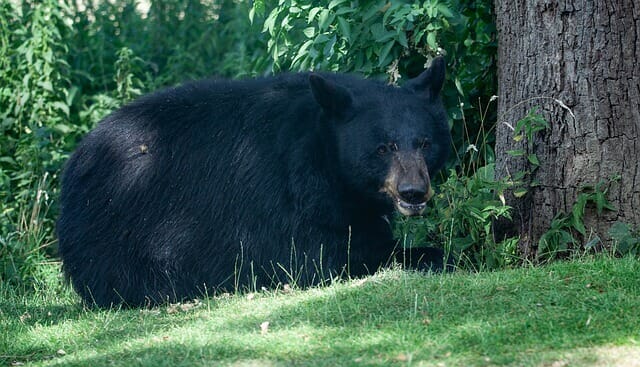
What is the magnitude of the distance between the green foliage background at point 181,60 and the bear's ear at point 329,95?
972 millimetres

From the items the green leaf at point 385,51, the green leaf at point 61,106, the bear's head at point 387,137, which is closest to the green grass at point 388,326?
the bear's head at point 387,137

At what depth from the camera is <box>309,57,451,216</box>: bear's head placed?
6754 millimetres

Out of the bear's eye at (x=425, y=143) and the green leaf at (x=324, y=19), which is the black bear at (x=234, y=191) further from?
the green leaf at (x=324, y=19)

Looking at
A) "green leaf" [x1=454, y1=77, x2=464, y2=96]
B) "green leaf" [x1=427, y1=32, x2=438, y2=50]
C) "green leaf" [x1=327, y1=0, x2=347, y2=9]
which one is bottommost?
"green leaf" [x1=454, y1=77, x2=464, y2=96]

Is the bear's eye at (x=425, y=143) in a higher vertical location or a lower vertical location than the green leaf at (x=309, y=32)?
lower

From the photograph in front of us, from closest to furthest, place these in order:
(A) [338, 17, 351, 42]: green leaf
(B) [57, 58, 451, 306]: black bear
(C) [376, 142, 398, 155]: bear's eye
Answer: (C) [376, 142, 398, 155]: bear's eye → (B) [57, 58, 451, 306]: black bear → (A) [338, 17, 351, 42]: green leaf

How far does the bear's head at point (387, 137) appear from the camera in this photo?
6754mm

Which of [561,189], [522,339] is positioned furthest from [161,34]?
[522,339]

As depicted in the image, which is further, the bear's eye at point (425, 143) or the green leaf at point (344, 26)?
the green leaf at point (344, 26)

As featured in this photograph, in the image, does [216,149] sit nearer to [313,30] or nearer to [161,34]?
[313,30]

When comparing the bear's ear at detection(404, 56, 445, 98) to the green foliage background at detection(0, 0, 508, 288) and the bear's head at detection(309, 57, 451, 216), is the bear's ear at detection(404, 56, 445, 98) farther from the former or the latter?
the green foliage background at detection(0, 0, 508, 288)

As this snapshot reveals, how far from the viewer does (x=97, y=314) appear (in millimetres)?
6852

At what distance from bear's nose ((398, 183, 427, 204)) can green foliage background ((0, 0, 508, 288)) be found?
21.4 inches

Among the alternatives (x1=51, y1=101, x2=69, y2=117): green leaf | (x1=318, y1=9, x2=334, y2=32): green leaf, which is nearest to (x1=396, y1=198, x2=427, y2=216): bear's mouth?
(x1=318, y1=9, x2=334, y2=32): green leaf
